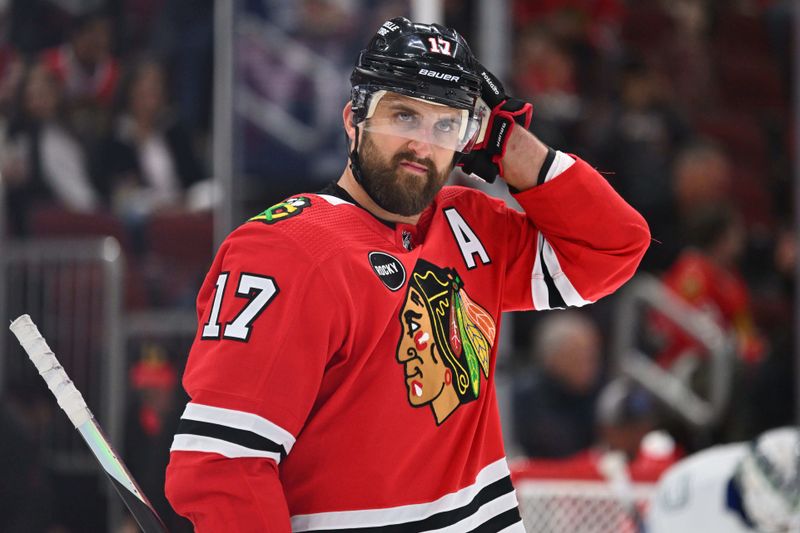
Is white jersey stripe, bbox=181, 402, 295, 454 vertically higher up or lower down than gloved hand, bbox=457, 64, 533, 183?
lower down

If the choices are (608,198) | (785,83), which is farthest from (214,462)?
(785,83)

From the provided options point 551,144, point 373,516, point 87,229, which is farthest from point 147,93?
point 373,516

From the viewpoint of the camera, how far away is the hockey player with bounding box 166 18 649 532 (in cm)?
192

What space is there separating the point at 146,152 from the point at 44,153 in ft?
1.95

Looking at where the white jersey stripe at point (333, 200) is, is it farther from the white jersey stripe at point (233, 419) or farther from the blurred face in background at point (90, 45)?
the blurred face in background at point (90, 45)

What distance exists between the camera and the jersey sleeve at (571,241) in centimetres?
229

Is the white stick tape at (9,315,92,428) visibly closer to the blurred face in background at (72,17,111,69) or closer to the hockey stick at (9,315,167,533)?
the hockey stick at (9,315,167,533)

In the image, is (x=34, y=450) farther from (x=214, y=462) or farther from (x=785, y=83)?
(x=785, y=83)

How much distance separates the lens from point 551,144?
421 cm

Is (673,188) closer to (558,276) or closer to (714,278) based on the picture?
(714,278)

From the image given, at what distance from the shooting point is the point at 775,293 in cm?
774

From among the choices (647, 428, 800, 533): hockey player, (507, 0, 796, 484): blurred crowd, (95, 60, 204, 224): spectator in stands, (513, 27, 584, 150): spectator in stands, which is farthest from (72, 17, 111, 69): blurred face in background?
(647, 428, 800, 533): hockey player

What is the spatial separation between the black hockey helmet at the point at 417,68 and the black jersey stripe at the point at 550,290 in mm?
323

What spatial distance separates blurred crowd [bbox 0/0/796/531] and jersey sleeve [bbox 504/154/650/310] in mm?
1786
